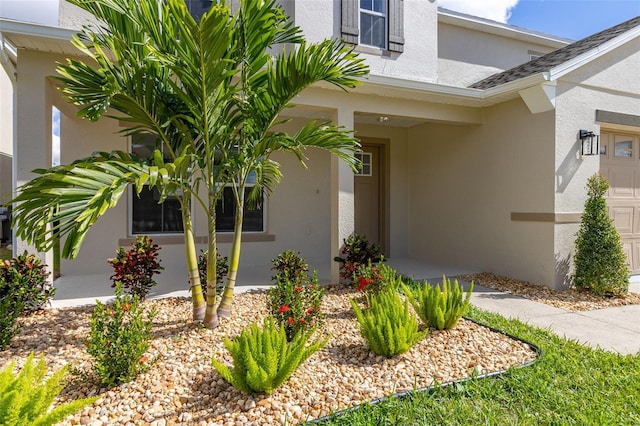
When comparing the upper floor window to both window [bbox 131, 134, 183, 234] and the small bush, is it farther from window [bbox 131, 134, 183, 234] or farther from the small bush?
the small bush

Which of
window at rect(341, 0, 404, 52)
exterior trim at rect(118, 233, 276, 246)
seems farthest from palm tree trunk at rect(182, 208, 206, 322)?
window at rect(341, 0, 404, 52)

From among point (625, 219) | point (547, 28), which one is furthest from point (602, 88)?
point (547, 28)

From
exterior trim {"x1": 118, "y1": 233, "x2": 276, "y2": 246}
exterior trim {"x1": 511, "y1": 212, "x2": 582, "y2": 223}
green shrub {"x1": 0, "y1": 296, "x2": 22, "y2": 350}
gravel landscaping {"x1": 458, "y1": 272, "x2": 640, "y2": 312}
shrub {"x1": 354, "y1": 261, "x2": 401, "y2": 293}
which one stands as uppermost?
exterior trim {"x1": 511, "y1": 212, "x2": 582, "y2": 223}

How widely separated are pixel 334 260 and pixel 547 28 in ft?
29.4

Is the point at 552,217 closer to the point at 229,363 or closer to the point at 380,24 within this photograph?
the point at 380,24

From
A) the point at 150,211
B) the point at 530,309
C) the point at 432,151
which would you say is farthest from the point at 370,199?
the point at 150,211

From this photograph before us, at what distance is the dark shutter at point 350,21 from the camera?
266 inches

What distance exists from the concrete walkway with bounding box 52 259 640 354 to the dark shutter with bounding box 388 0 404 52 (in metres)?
4.39

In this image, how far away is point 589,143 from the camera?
6.07 m

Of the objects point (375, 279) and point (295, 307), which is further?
point (375, 279)

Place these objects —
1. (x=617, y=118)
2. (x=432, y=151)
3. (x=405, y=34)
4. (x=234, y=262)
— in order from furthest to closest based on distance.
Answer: (x=432, y=151) < (x=405, y=34) < (x=617, y=118) < (x=234, y=262)

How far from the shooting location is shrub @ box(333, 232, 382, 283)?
563 centimetres

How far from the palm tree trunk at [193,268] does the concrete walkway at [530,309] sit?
5.05 ft

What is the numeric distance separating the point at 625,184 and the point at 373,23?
18.0ft
